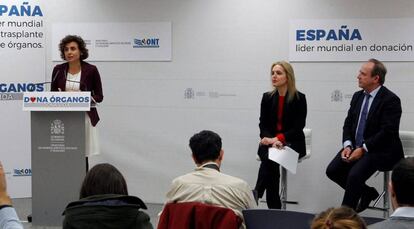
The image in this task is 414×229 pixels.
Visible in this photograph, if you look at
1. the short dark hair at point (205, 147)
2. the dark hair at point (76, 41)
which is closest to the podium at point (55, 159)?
the dark hair at point (76, 41)

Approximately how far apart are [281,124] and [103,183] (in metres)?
3.10

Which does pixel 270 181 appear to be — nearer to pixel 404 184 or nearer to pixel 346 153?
pixel 346 153

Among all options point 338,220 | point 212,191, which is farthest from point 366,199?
point 338,220

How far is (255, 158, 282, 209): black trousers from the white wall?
0.83 m

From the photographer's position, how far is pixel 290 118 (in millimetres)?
5586

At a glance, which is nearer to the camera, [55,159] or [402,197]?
[402,197]

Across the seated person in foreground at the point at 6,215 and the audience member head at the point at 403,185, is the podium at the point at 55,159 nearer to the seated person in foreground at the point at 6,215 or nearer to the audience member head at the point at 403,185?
the seated person in foreground at the point at 6,215

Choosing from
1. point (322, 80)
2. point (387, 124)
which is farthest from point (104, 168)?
point (322, 80)

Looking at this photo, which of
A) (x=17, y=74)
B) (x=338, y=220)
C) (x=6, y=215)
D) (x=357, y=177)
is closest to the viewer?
(x=338, y=220)

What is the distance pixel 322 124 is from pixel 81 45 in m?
2.47

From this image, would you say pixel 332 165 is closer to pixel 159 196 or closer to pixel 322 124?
pixel 322 124

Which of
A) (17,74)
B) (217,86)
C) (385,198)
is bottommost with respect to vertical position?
(385,198)

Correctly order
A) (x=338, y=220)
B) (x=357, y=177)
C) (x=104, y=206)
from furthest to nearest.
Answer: (x=357, y=177)
(x=104, y=206)
(x=338, y=220)

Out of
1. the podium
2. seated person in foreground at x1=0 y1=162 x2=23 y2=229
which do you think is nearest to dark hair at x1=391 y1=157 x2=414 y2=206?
seated person in foreground at x1=0 y1=162 x2=23 y2=229
